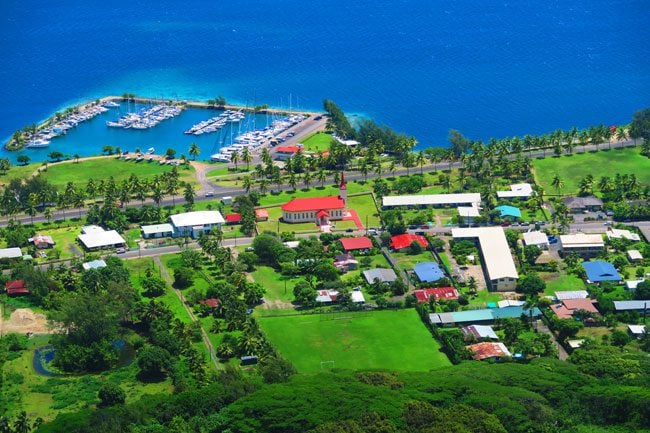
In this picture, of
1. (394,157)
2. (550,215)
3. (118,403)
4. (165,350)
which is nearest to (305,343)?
(165,350)

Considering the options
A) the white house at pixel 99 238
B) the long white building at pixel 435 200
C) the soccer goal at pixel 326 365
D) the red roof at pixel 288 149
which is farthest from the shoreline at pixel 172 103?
the soccer goal at pixel 326 365

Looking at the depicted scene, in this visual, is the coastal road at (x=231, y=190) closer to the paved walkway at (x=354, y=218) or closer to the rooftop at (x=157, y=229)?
the rooftop at (x=157, y=229)

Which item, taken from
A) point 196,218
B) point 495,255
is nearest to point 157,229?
point 196,218

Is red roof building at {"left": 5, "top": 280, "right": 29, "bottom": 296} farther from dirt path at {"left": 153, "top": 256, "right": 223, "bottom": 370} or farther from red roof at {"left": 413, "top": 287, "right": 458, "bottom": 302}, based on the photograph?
red roof at {"left": 413, "top": 287, "right": 458, "bottom": 302}

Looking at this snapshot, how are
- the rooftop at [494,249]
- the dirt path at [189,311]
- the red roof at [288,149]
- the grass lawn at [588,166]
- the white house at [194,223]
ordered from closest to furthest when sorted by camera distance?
the dirt path at [189,311]
the rooftop at [494,249]
the white house at [194,223]
the grass lawn at [588,166]
the red roof at [288,149]

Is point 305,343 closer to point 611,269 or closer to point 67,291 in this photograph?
point 67,291

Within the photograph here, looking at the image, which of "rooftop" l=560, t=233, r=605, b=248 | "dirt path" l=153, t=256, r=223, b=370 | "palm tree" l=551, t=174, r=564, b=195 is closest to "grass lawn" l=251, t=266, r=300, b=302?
"dirt path" l=153, t=256, r=223, b=370
